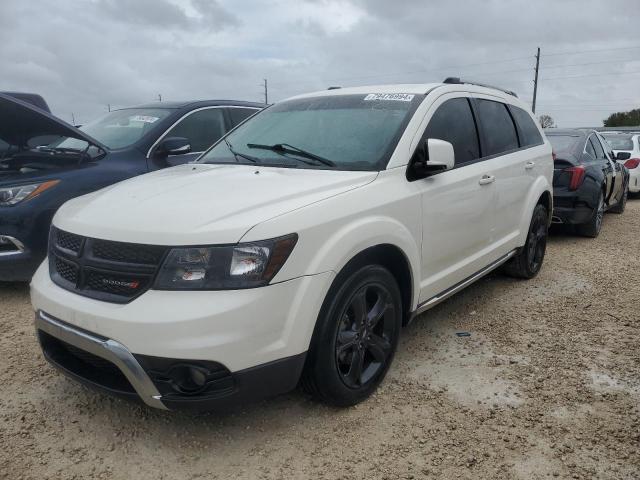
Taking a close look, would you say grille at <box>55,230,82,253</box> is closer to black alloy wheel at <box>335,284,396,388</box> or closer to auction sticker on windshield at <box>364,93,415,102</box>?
black alloy wheel at <box>335,284,396,388</box>

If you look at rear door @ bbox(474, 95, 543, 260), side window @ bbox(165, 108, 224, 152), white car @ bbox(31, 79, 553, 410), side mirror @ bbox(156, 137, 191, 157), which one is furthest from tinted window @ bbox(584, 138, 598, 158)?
side mirror @ bbox(156, 137, 191, 157)

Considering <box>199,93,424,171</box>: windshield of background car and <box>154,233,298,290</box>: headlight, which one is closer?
<box>154,233,298,290</box>: headlight

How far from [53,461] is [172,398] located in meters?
0.71

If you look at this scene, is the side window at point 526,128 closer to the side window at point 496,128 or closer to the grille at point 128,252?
the side window at point 496,128

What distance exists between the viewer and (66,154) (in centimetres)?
477

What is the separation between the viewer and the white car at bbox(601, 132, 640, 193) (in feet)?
37.7

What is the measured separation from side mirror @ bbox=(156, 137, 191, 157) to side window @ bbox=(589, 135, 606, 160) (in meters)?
5.84

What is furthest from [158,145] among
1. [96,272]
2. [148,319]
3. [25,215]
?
[148,319]

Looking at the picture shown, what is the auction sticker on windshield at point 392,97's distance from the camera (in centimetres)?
351

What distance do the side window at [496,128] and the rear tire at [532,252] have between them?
79cm

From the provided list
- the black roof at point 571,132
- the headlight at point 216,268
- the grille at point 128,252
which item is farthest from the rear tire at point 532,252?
the grille at point 128,252

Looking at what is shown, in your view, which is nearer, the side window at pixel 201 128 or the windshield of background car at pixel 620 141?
the side window at pixel 201 128

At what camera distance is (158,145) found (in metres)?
5.23

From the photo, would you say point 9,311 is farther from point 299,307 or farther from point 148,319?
point 299,307
